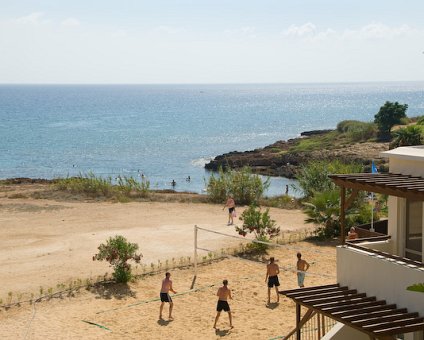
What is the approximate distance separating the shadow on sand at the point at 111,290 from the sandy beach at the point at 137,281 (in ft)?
0.09

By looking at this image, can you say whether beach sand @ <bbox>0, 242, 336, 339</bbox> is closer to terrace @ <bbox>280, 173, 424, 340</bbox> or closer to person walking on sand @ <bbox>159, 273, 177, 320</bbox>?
person walking on sand @ <bbox>159, 273, 177, 320</bbox>

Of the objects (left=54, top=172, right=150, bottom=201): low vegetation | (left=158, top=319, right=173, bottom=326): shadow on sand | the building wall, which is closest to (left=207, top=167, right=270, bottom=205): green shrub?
(left=54, top=172, right=150, bottom=201): low vegetation

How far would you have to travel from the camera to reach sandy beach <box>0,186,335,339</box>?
16.8 m

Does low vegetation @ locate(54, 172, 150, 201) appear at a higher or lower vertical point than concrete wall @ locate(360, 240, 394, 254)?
lower

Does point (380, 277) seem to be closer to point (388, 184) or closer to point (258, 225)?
point (388, 184)

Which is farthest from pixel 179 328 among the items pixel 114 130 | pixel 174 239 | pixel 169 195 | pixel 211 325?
pixel 114 130

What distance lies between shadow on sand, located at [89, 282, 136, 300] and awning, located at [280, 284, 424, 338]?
25.5ft

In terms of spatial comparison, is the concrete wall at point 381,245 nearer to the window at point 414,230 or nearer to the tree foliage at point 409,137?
the window at point 414,230

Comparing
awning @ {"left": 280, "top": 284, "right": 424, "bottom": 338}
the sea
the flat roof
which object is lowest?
the sea

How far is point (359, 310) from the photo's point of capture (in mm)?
11883

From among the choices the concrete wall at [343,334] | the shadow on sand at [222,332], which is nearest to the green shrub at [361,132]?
the shadow on sand at [222,332]

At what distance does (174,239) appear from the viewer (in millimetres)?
25891

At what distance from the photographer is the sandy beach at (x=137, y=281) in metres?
16.8

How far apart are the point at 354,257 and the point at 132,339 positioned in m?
5.82
